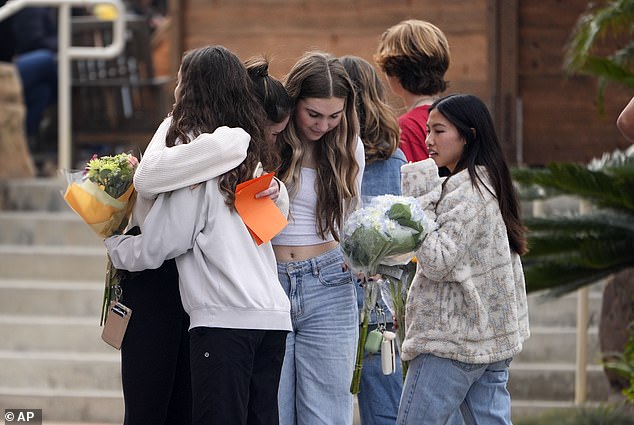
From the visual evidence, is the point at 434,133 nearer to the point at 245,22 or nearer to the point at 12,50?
the point at 245,22

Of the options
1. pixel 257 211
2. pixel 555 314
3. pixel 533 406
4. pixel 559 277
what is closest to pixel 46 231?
pixel 555 314

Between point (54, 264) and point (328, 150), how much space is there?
4523 mm

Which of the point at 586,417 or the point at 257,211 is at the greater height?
the point at 257,211

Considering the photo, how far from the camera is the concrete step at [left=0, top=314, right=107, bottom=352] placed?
773 cm

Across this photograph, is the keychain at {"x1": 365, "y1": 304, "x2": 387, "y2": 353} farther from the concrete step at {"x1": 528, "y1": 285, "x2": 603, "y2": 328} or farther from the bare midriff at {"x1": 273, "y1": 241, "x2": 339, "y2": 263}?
→ the concrete step at {"x1": 528, "y1": 285, "x2": 603, "y2": 328}

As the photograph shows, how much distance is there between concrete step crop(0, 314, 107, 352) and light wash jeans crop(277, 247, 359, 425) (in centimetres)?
369

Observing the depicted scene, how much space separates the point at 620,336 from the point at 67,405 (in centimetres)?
321

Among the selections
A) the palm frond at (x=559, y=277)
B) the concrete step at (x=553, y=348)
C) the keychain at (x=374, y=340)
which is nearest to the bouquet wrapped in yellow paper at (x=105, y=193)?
the keychain at (x=374, y=340)

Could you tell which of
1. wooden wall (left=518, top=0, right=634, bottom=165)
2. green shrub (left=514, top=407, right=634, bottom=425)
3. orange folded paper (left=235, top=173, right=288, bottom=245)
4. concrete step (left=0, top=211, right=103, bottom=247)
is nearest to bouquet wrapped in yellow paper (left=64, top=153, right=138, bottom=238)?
orange folded paper (left=235, top=173, right=288, bottom=245)

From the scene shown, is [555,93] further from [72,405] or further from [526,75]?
[72,405]

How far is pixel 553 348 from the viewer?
750 centimetres

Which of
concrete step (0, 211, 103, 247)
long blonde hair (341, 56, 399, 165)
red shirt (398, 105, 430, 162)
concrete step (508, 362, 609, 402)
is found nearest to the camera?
long blonde hair (341, 56, 399, 165)

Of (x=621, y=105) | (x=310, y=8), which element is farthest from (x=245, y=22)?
(x=621, y=105)

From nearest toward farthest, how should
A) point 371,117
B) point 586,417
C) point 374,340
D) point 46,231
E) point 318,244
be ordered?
1. point 374,340
2. point 318,244
3. point 371,117
4. point 586,417
5. point 46,231
